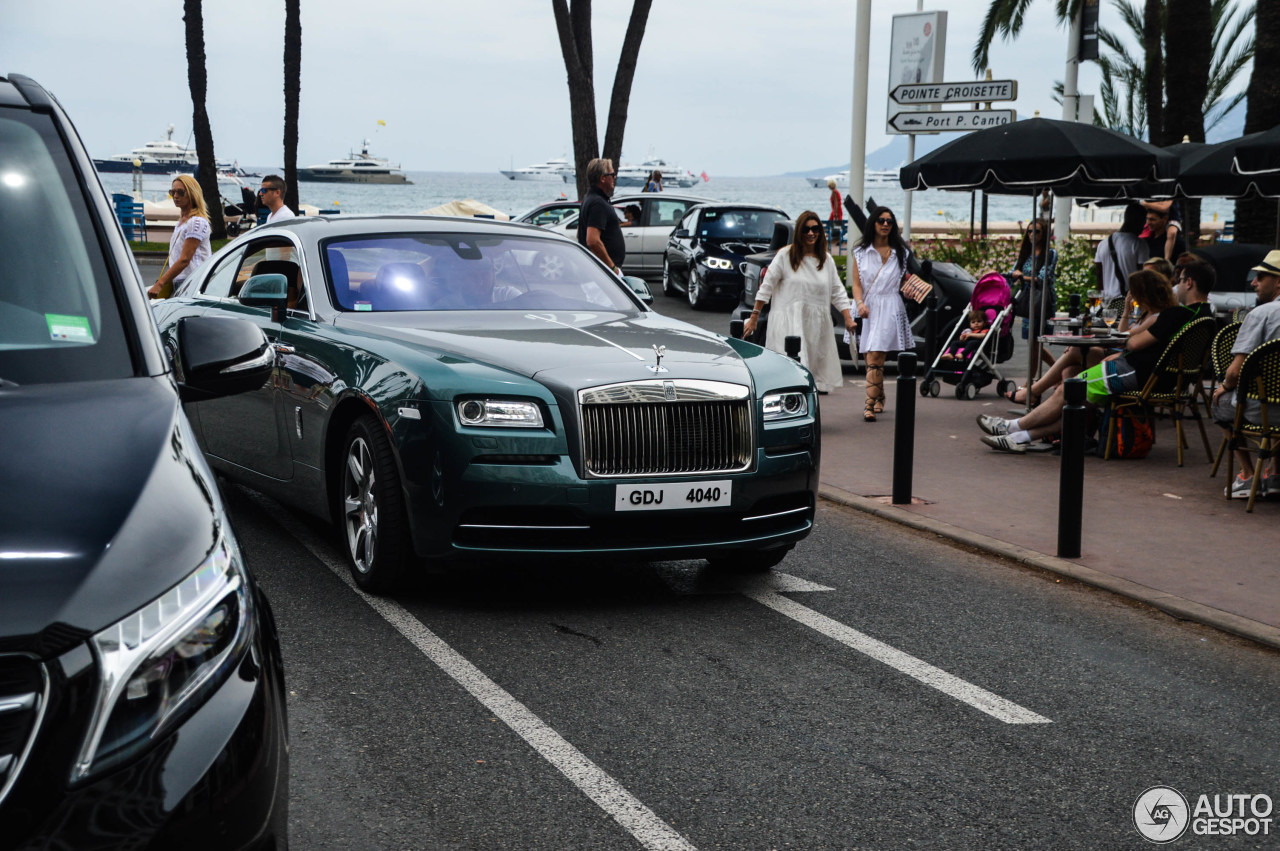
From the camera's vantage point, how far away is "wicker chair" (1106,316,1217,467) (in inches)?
383

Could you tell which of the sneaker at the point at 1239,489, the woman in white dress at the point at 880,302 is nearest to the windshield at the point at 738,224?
the woman in white dress at the point at 880,302

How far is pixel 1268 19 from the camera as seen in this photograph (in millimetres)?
16750

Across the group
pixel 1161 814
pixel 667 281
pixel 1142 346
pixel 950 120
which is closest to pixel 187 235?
pixel 1142 346

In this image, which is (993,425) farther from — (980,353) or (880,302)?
(980,353)

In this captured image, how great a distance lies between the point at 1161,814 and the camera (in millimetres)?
3797

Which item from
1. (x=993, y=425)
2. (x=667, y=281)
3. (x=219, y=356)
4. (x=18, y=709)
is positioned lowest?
(x=993, y=425)

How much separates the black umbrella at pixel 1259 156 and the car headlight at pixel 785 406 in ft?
22.3

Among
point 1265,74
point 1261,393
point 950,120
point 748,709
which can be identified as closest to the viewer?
point 748,709

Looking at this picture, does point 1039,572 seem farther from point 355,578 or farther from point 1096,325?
point 1096,325

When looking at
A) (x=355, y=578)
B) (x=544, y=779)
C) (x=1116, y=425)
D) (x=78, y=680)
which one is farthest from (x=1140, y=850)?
(x=1116, y=425)

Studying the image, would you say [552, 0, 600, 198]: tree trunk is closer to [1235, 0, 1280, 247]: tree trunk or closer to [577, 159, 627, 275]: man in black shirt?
[1235, 0, 1280, 247]: tree trunk

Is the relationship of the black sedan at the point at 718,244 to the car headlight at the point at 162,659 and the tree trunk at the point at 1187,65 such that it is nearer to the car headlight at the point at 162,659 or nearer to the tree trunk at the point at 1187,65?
the tree trunk at the point at 1187,65

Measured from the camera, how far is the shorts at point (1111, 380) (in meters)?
9.85

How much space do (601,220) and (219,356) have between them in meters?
9.18
